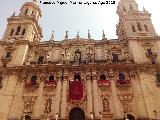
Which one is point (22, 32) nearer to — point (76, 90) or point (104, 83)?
point (76, 90)

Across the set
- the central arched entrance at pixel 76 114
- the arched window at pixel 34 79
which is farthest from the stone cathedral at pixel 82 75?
the arched window at pixel 34 79

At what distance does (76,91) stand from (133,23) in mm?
15103

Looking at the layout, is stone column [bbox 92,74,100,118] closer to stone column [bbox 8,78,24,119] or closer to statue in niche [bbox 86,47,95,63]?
statue in niche [bbox 86,47,95,63]

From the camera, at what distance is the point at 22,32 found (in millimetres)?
40188

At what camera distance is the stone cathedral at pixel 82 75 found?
30.7 metres

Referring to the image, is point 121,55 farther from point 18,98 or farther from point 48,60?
point 18,98

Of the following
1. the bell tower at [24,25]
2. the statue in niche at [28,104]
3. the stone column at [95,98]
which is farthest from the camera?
the bell tower at [24,25]

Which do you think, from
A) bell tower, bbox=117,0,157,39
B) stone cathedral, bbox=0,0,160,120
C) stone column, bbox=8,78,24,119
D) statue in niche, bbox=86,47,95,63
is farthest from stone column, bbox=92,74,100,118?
bell tower, bbox=117,0,157,39

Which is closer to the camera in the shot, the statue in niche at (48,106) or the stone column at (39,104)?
the stone column at (39,104)

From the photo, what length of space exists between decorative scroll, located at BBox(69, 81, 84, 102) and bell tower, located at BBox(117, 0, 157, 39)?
10.8 m

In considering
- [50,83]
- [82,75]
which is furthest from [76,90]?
[50,83]

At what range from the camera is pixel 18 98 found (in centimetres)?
3212

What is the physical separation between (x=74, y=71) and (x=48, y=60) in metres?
4.20

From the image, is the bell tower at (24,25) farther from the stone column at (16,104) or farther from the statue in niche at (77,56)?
the stone column at (16,104)
